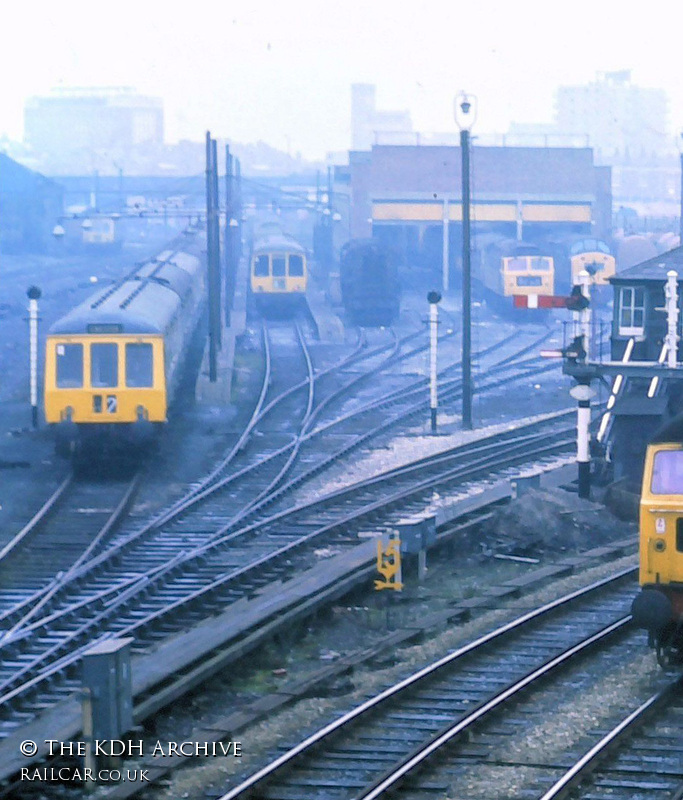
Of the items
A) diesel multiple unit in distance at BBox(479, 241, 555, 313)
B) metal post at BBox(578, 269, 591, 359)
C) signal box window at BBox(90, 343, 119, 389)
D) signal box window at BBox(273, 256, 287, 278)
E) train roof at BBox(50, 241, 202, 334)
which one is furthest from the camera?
signal box window at BBox(273, 256, 287, 278)

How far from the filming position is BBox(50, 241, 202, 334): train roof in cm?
2402

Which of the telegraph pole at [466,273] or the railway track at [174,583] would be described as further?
the telegraph pole at [466,273]

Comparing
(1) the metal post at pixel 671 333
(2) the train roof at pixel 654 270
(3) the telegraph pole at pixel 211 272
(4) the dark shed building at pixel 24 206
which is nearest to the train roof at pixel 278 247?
(3) the telegraph pole at pixel 211 272

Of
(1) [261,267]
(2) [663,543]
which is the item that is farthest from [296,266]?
(2) [663,543]

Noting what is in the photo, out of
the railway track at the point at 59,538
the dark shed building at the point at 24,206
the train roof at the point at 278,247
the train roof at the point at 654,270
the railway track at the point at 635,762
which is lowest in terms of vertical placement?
the railway track at the point at 635,762

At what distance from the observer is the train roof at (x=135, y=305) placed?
24016mm

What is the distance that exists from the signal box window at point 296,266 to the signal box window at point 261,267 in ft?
2.95

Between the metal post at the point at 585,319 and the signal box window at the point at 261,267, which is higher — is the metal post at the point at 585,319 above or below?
below

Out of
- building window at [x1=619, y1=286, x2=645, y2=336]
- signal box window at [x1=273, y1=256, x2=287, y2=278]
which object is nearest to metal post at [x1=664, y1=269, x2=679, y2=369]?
building window at [x1=619, y1=286, x2=645, y2=336]

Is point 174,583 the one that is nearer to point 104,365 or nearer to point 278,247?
point 104,365

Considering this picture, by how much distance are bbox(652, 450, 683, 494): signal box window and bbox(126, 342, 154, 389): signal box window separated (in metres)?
12.6

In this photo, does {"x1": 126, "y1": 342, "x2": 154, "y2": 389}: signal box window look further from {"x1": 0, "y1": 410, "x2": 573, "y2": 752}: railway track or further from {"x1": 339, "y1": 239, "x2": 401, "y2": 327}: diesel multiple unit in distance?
Answer: {"x1": 339, "y1": 239, "x2": 401, "y2": 327}: diesel multiple unit in distance

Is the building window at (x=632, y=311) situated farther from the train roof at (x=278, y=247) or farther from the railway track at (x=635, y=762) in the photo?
the train roof at (x=278, y=247)

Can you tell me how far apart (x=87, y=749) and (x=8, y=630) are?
493 cm
